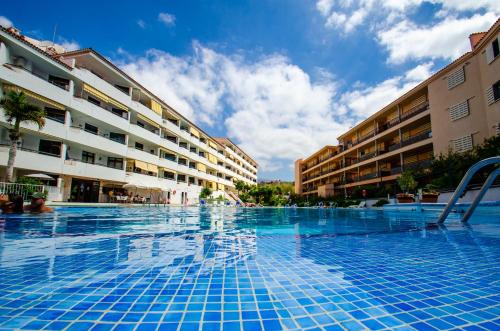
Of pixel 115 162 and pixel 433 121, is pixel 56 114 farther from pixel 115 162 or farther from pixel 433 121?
pixel 433 121

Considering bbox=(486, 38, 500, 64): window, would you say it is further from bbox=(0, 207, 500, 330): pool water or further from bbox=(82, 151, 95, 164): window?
bbox=(82, 151, 95, 164): window

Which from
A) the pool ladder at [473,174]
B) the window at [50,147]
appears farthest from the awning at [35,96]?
the pool ladder at [473,174]

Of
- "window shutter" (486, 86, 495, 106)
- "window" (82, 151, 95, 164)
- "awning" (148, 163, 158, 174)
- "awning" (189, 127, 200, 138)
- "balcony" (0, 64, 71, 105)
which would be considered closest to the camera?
"balcony" (0, 64, 71, 105)

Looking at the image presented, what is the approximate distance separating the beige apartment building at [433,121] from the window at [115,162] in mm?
30600

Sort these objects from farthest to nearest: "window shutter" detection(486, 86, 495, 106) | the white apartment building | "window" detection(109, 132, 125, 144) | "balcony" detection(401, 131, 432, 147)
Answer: "window" detection(109, 132, 125, 144) → "balcony" detection(401, 131, 432, 147) → the white apartment building → "window shutter" detection(486, 86, 495, 106)

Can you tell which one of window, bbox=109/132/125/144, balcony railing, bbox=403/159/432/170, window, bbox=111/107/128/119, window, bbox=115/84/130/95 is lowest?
balcony railing, bbox=403/159/432/170

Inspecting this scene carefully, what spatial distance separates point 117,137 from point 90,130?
2.99 meters

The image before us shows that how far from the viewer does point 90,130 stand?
24.0 meters

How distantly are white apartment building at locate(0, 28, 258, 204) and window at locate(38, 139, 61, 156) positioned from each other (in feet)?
0.21

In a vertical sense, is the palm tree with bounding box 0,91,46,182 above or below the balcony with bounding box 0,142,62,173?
above

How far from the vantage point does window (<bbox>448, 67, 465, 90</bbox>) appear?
802 inches

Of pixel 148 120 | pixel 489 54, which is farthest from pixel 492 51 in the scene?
pixel 148 120

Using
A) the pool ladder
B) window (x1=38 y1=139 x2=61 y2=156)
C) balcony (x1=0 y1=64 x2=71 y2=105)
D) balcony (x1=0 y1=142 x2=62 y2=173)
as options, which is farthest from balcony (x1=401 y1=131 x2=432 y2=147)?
window (x1=38 y1=139 x2=61 y2=156)

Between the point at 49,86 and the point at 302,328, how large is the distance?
2403 cm
